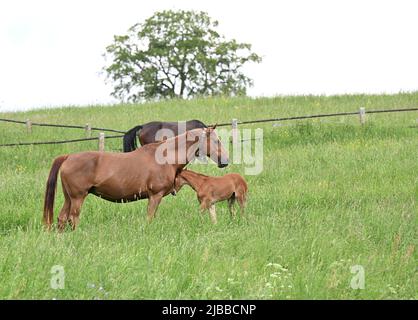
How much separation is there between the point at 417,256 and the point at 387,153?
927 centimetres

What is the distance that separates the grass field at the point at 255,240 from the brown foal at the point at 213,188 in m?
Answer: 0.34

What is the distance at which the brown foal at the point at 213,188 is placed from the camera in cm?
1039

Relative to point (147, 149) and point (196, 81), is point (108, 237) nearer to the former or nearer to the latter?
point (147, 149)

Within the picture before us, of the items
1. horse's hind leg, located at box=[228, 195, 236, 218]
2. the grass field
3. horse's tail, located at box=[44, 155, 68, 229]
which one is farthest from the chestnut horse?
horse's hind leg, located at box=[228, 195, 236, 218]

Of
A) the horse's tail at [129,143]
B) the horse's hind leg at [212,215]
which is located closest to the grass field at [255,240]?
the horse's hind leg at [212,215]

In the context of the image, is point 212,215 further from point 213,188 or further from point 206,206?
point 213,188

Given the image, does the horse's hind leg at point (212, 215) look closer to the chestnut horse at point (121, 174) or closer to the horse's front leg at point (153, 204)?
the chestnut horse at point (121, 174)

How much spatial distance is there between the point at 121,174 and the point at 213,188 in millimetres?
1829

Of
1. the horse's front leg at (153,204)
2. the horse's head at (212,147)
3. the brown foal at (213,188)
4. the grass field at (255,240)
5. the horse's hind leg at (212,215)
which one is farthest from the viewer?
the brown foal at (213,188)

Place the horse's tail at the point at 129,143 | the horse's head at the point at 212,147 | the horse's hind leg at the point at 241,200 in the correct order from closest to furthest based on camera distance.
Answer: the horse's head at the point at 212,147 < the horse's hind leg at the point at 241,200 < the horse's tail at the point at 129,143

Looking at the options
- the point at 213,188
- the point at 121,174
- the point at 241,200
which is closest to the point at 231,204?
the point at 241,200

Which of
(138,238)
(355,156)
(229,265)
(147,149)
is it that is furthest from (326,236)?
(355,156)

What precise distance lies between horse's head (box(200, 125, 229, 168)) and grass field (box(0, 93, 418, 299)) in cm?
101

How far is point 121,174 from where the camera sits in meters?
9.43
